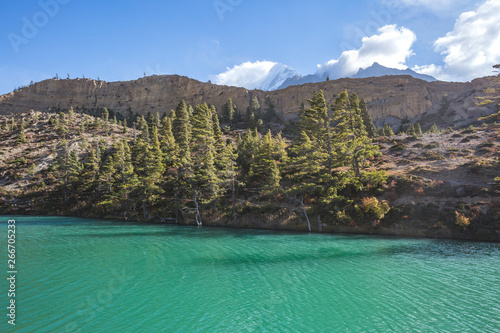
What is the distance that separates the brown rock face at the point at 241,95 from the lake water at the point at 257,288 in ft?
311

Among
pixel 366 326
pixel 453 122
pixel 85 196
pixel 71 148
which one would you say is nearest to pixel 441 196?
pixel 366 326

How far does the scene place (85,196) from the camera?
55.0 m

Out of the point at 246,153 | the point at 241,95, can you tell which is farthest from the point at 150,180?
the point at 241,95

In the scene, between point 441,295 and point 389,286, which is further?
point 389,286

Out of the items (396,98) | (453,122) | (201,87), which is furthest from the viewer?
(201,87)

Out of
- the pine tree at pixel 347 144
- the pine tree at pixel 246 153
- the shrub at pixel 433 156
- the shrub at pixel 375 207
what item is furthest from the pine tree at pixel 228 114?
the shrub at pixel 375 207

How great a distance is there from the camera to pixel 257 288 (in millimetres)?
12961

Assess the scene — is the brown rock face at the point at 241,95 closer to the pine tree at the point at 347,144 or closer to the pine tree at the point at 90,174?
the pine tree at the point at 90,174

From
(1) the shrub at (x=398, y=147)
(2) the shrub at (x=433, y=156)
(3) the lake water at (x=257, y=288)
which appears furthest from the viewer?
(1) the shrub at (x=398, y=147)

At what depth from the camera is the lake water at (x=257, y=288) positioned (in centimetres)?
942

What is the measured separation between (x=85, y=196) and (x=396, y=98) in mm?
→ 114384

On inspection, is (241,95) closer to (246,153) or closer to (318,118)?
(246,153)

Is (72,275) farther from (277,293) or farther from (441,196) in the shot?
(441,196)

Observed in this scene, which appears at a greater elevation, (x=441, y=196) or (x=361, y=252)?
(x=441, y=196)
